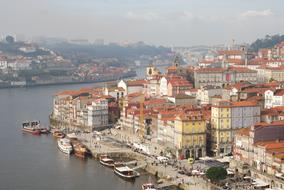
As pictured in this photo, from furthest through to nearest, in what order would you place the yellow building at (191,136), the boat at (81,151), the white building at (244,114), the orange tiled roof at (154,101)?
1. the orange tiled roof at (154,101)
2. the boat at (81,151)
3. the white building at (244,114)
4. the yellow building at (191,136)

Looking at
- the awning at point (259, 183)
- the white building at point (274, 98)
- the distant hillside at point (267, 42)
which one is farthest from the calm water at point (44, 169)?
the distant hillside at point (267, 42)

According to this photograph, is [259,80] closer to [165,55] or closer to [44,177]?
[44,177]

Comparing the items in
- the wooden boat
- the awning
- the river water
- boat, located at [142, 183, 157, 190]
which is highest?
the awning

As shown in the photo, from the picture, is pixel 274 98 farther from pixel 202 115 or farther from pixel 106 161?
pixel 106 161

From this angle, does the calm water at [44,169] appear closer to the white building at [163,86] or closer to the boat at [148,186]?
the boat at [148,186]

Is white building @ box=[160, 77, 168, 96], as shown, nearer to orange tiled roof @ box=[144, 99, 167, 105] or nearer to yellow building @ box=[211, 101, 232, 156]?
orange tiled roof @ box=[144, 99, 167, 105]

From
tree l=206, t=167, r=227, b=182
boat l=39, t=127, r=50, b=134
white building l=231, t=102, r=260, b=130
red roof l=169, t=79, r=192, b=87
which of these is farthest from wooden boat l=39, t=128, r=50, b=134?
tree l=206, t=167, r=227, b=182
